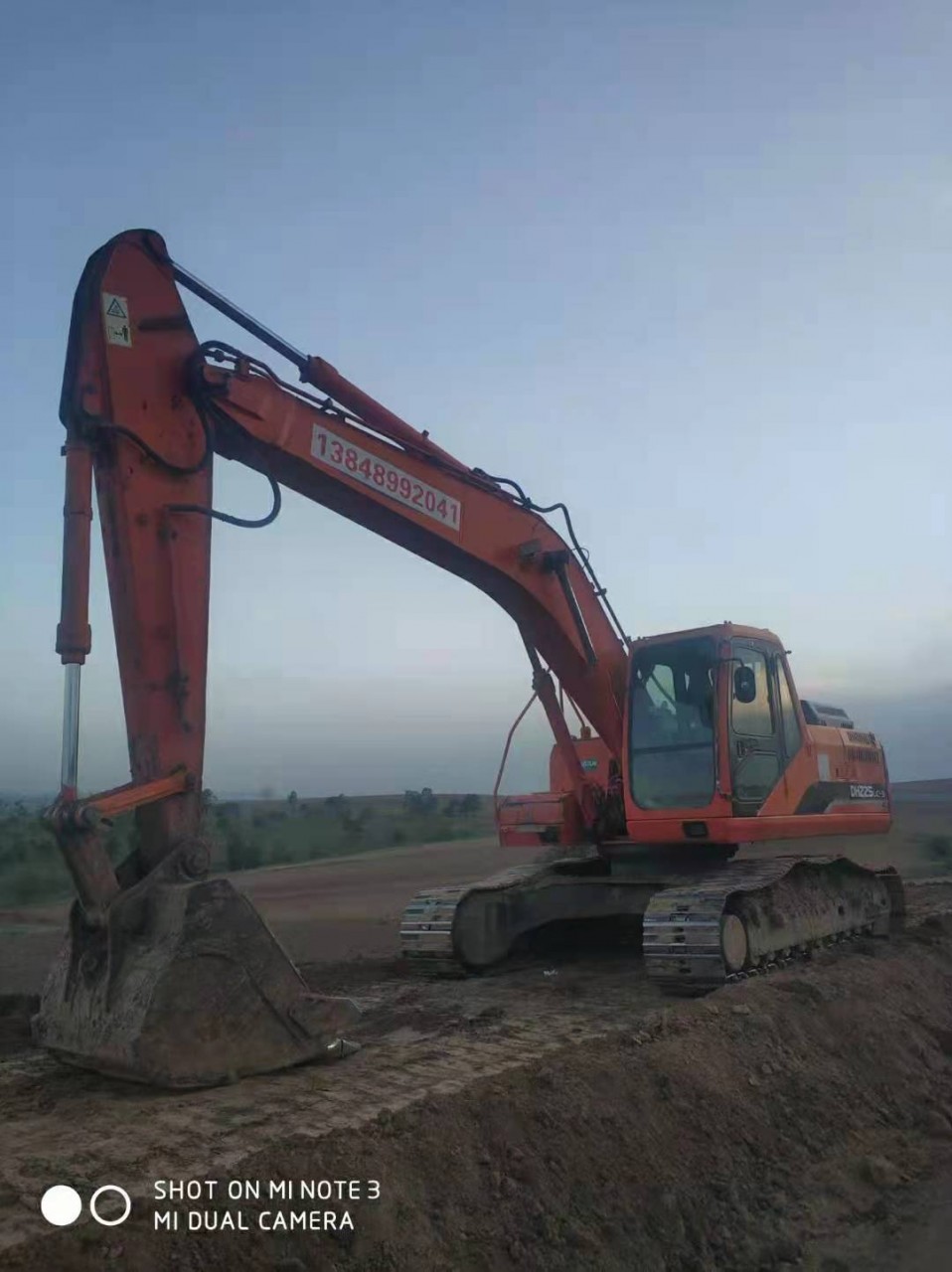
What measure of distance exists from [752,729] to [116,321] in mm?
5972

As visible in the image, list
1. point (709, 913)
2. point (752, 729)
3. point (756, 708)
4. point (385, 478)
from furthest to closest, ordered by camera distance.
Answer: point (756, 708) < point (752, 729) < point (709, 913) < point (385, 478)

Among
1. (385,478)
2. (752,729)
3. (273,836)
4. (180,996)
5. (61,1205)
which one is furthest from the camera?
(273,836)

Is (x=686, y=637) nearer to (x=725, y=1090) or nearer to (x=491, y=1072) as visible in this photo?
(x=725, y=1090)

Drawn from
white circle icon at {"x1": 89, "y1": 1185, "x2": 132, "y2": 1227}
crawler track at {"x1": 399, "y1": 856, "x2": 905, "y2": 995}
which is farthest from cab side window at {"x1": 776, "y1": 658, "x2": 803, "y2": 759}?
white circle icon at {"x1": 89, "y1": 1185, "x2": 132, "y2": 1227}

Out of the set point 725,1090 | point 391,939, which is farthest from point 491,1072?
point 391,939

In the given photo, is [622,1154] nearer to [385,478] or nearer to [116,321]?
[385,478]

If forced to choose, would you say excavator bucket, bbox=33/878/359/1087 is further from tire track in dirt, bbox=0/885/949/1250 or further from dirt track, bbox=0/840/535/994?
dirt track, bbox=0/840/535/994

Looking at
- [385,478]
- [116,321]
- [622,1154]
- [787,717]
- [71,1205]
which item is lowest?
[622,1154]

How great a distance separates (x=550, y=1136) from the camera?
17.8 ft

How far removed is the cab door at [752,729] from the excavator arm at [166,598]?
10.5 feet

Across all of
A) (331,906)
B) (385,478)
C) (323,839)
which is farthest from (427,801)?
→ (385,478)

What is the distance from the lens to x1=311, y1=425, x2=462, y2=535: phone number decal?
7410 mm

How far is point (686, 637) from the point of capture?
382 inches

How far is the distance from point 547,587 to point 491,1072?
438cm
